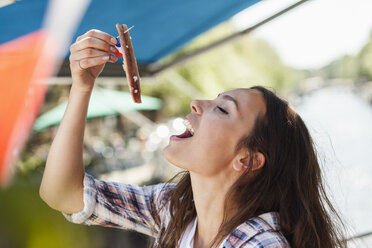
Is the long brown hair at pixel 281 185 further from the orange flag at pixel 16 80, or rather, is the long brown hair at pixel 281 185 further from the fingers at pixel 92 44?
the orange flag at pixel 16 80

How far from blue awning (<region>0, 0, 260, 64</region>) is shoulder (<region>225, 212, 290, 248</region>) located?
178cm

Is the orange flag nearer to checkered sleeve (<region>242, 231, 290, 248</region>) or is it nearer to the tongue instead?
the tongue

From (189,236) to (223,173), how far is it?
30 cm

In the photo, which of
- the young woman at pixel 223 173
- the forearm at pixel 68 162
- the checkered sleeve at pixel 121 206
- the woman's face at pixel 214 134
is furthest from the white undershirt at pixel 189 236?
the forearm at pixel 68 162

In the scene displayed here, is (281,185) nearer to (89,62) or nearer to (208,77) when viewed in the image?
(89,62)

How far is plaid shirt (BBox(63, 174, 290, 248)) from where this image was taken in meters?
1.55

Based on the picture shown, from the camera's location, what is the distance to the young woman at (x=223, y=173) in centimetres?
166

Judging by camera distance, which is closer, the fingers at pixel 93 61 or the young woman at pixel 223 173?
the fingers at pixel 93 61

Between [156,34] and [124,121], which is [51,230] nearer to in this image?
[156,34]

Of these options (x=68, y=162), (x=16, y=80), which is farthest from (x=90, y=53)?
(x=16, y=80)

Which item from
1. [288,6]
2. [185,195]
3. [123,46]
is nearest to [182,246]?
[185,195]

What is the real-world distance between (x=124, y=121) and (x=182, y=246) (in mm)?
24675

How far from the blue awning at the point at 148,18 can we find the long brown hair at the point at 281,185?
1.53 metres

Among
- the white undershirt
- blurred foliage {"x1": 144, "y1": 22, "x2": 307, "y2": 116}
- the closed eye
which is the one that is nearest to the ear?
the closed eye
